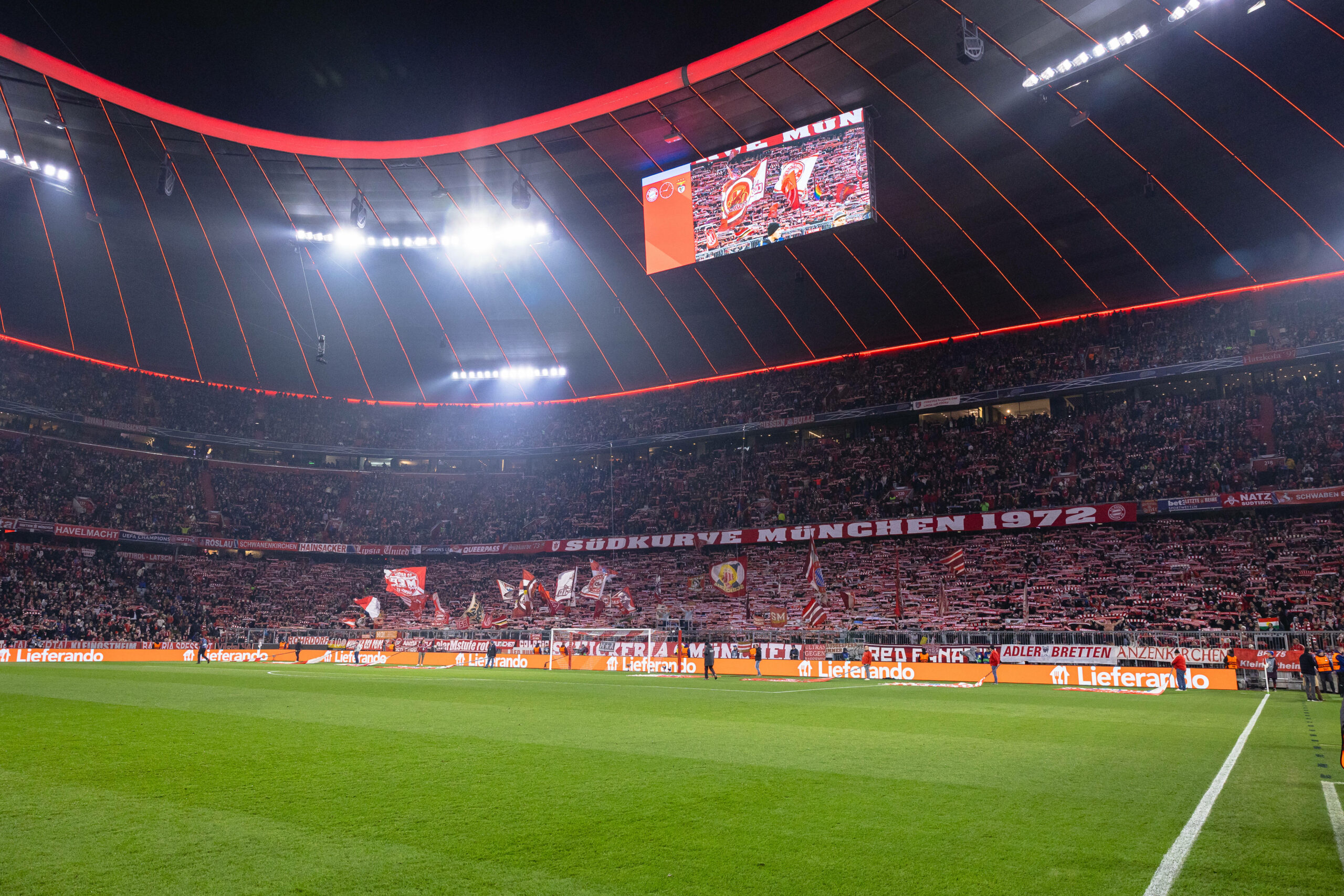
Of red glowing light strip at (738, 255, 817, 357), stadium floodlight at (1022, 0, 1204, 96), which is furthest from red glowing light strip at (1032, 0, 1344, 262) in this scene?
red glowing light strip at (738, 255, 817, 357)

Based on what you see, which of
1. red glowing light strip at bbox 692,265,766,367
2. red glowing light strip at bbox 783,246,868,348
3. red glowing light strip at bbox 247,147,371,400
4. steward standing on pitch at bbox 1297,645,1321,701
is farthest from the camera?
red glowing light strip at bbox 692,265,766,367

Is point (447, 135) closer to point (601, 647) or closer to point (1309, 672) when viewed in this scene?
point (601, 647)

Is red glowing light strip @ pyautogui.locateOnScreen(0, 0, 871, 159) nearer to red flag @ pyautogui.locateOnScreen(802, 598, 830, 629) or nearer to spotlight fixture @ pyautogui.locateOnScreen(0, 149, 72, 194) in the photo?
spotlight fixture @ pyautogui.locateOnScreen(0, 149, 72, 194)

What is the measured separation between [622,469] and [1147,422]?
28557 millimetres

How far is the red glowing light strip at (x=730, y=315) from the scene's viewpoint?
129ft

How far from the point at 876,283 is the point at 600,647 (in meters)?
20.9

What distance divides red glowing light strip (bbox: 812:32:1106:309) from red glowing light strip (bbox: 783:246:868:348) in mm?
6686

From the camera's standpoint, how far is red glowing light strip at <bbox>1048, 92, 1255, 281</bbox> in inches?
1062

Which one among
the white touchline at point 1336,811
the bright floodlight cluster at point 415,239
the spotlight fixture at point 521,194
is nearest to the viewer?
the white touchline at point 1336,811

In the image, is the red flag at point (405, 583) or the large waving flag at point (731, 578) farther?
the large waving flag at point (731, 578)

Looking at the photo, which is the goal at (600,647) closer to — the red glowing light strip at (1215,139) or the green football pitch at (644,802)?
the green football pitch at (644,802)

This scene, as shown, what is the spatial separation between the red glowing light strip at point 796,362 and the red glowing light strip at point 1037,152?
6.05 feet

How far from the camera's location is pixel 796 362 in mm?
46656

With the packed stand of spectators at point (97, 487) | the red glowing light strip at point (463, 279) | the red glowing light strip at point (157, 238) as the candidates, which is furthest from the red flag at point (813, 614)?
the packed stand of spectators at point (97, 487)
